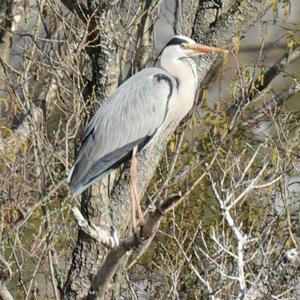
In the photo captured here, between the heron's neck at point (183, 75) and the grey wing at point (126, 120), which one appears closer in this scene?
the grey wing at point (126, 120)

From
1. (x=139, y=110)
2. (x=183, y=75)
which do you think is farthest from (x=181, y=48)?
(x=139, y=110)

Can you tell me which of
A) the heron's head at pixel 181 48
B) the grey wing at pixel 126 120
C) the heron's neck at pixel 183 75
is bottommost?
the grey wing at pixel 126 120

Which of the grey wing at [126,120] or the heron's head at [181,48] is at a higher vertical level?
the heron's head at [181,48]

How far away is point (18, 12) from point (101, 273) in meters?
3.82

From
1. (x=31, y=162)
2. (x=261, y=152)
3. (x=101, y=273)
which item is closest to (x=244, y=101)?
(x=261, y=152)

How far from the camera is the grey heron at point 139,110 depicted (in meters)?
4.61

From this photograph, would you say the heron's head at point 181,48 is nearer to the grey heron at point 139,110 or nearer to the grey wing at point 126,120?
the grey heron at point 139,110

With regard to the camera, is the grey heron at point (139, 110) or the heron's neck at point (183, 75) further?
the heron's neck at point (183, 75)

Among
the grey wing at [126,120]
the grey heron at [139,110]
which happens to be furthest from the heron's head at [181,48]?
the grey wing at [126,120]

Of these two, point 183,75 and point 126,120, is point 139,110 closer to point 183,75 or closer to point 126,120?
point 126,120

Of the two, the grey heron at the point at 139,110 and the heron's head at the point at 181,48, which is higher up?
the heron's head at the point at 181,48

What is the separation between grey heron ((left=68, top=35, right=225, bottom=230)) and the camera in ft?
15.1

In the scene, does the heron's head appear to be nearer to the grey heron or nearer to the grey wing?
the grey heron

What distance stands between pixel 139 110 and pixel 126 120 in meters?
A: 0.08
